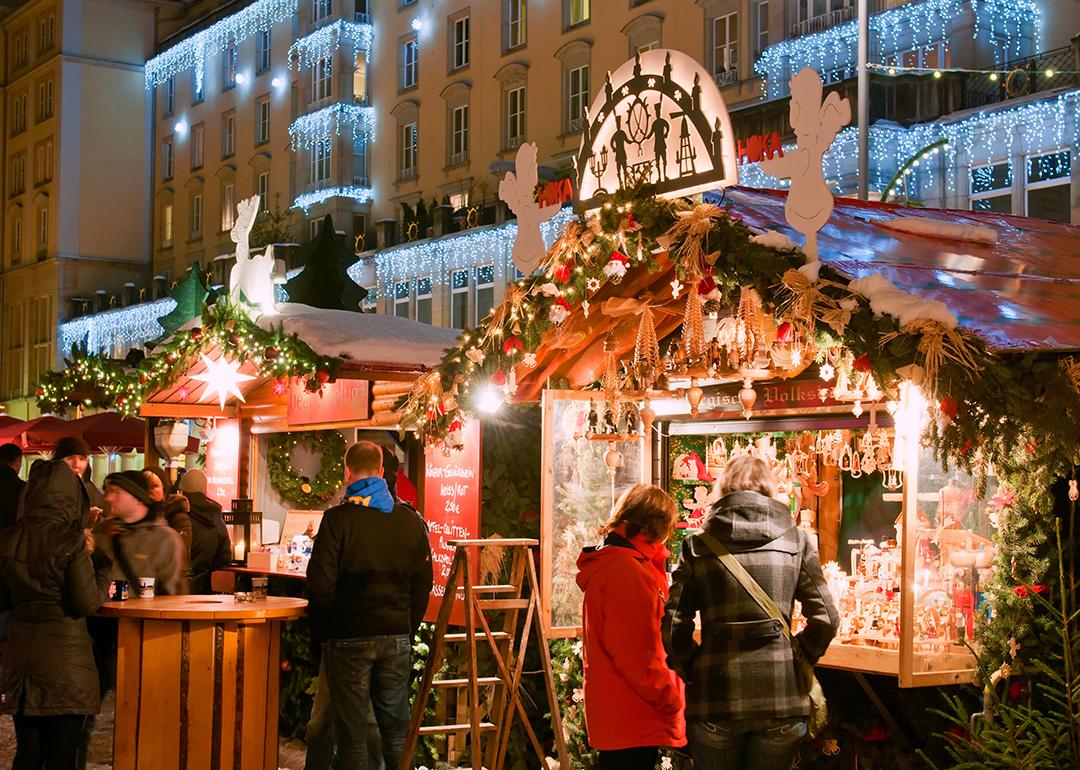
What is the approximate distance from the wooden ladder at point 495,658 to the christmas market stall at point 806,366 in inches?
13.1

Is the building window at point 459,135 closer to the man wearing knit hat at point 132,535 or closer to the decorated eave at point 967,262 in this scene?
the decorated eave at point 967,262

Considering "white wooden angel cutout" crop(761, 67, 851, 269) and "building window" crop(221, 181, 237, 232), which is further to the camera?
"building window" crop(221, 181, 237, 232)

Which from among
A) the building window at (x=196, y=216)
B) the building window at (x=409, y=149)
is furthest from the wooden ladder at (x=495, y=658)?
the building window at (x=196, y=216)

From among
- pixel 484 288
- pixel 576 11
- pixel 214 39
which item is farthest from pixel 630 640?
pixel 214 39

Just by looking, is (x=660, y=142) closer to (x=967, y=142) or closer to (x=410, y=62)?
(x=967, y=142)

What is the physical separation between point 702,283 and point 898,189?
1722 centimetres

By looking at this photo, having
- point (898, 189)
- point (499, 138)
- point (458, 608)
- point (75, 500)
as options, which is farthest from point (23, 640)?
point (499, 138)

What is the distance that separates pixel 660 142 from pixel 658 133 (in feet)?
0.17

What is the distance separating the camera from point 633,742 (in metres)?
6.60

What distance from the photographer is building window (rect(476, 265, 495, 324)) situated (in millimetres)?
34500

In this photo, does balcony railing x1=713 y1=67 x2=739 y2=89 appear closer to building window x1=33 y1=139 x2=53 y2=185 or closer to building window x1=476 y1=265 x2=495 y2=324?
building window x1=476 y1=265 x2=495 y2=324

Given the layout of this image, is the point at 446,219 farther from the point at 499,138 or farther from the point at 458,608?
the point at 458,608

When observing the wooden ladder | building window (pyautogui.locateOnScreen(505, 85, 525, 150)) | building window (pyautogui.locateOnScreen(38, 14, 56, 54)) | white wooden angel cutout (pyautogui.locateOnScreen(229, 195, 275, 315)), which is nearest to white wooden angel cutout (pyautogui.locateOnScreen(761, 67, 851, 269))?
the wooden ladder

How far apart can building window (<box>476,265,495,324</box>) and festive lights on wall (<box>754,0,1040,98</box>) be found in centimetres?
940
